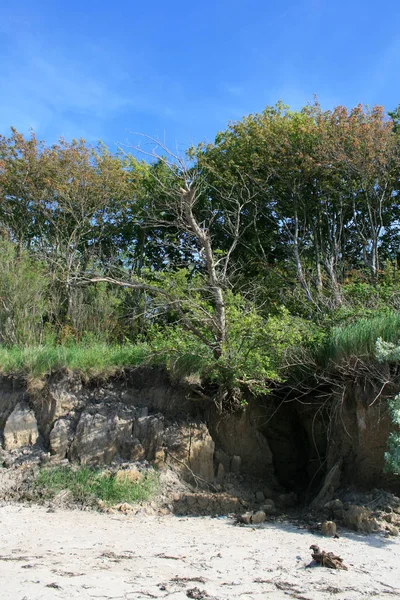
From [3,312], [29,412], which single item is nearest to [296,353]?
[29,412]

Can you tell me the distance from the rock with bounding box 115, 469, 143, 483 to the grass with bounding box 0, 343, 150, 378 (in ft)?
6.68

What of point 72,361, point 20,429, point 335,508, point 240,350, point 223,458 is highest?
point 240,350

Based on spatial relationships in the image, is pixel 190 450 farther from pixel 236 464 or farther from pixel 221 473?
pixel 236 464

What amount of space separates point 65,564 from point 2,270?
30.1 ft

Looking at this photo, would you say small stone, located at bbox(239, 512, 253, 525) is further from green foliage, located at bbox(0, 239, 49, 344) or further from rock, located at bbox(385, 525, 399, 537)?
green foliage, located at bbox(0, 239, 49, 344)

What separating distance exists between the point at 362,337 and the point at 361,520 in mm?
2798

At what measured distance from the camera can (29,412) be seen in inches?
393

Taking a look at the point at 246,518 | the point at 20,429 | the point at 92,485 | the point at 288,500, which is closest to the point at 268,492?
the point at 288,500

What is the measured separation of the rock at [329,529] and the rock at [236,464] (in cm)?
257

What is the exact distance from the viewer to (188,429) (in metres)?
9.56

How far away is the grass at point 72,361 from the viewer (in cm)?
1015

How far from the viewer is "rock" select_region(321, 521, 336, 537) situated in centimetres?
714

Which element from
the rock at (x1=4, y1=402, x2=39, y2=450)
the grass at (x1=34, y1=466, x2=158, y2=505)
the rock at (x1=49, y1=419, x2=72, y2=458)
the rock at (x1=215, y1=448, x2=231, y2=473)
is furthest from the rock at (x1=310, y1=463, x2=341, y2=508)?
the rock at (x1=4, y1=402, x2=39, y2=450)

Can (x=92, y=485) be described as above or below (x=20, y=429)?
below
